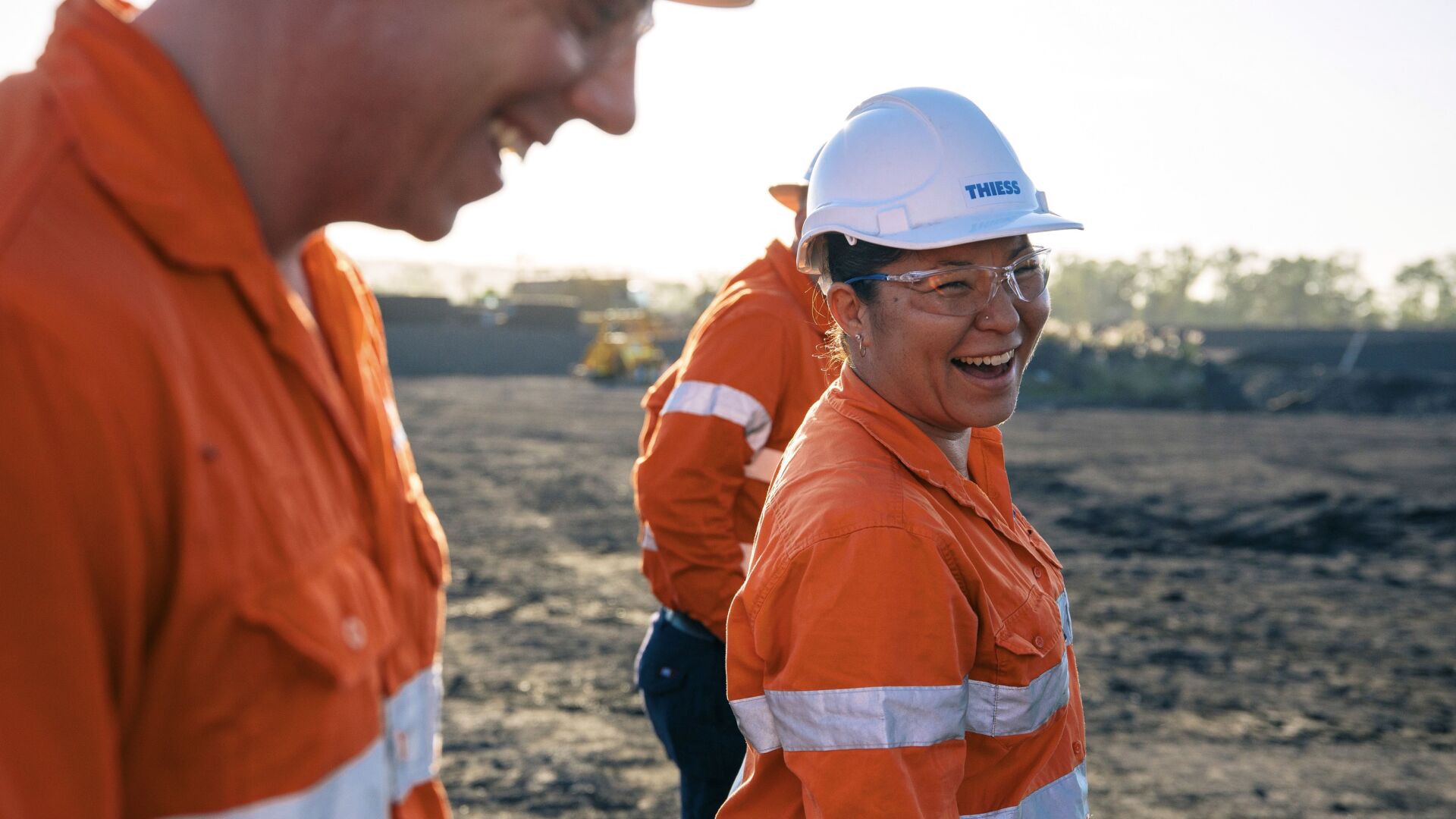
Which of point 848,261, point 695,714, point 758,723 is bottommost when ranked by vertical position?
point 695,714

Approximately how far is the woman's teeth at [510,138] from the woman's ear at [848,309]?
128 cm

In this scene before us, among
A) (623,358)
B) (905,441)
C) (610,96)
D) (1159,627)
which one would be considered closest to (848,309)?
(905,441)

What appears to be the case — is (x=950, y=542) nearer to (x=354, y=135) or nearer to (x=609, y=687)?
(x=354, y=135)

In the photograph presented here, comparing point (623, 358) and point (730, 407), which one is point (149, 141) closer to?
point (730, 407)

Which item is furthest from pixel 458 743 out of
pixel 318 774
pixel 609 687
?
pixel 318 774

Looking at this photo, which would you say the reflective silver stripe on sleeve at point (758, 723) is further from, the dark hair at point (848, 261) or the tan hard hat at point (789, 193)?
the tan hard hat at point (789, 193)

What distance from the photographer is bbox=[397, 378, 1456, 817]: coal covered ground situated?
560 cm

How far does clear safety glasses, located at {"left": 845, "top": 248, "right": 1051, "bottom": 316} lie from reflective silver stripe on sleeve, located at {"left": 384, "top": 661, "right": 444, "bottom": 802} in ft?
4.38

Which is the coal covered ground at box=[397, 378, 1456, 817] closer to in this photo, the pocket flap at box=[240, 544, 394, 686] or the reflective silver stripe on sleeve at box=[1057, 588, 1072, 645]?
the reflective silver stripe on sleeve at box=[1057, 588, 1072, 645]

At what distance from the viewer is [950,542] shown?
1.92 metres

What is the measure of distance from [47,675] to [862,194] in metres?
1.76

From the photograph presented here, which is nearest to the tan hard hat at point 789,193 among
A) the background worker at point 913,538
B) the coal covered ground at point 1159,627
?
the background worker at point 913,538

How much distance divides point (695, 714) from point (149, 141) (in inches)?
97.8

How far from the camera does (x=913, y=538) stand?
1860 mm
